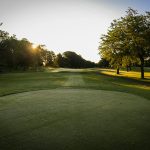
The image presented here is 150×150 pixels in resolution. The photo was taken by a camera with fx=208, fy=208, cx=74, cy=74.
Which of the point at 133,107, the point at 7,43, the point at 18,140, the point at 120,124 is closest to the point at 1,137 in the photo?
the point at 18,140

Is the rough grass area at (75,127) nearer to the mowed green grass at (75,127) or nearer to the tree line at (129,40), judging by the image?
the mowed green grass at (75,127)

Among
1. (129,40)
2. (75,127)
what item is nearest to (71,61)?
(129,40)

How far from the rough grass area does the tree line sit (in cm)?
2802

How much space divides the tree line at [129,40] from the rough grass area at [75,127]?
91.9 ft

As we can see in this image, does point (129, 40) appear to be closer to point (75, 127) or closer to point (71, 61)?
point (75, 127)

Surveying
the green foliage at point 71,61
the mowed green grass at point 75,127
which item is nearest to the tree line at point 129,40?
the mowed green grass at point 75,127

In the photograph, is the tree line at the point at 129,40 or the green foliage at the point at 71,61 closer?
the tree line at the point at 129,40

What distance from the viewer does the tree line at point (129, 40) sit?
36.4m

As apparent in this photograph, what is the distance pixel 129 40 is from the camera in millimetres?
38219

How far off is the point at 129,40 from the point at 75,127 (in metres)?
33.7

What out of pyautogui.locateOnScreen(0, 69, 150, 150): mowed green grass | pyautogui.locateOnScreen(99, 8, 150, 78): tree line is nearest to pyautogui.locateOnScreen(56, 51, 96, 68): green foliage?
pyautogui.locateOnScreen(99, 8, 150, 78): tree line

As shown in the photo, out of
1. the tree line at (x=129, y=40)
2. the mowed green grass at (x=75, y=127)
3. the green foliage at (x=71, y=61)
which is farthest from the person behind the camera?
the green foliage at (x=71, y=61)

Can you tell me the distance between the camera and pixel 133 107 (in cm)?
1023

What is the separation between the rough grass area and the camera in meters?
5.65
